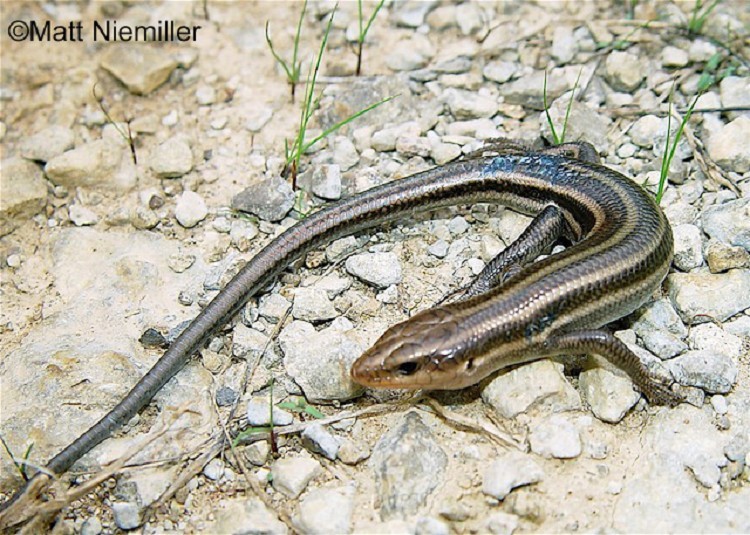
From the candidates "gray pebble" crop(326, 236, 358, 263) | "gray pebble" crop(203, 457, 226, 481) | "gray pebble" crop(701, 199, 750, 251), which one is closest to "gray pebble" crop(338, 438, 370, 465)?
"gray pebble" crop(203, 457, 226, 481)

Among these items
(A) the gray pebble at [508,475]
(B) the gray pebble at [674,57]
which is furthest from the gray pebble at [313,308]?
(B) the gray pebble at [674,57]

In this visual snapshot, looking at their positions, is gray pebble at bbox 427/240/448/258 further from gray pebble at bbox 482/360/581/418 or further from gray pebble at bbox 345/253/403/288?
gray pebble at bbox 482/360/581/418

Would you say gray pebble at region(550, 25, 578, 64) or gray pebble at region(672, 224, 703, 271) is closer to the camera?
gray pebble at region(672, 224, 703, 271)

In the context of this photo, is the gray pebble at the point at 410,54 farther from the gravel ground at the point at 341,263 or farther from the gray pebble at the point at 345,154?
the gray pebble at the point at 345,154

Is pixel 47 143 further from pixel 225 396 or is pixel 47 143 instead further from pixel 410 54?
pixel 410 54

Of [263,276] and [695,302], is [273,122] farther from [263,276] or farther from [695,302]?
[695,302]

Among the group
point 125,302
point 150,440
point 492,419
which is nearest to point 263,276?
point 125,302

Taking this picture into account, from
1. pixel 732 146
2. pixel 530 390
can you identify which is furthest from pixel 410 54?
pixel 530 390
